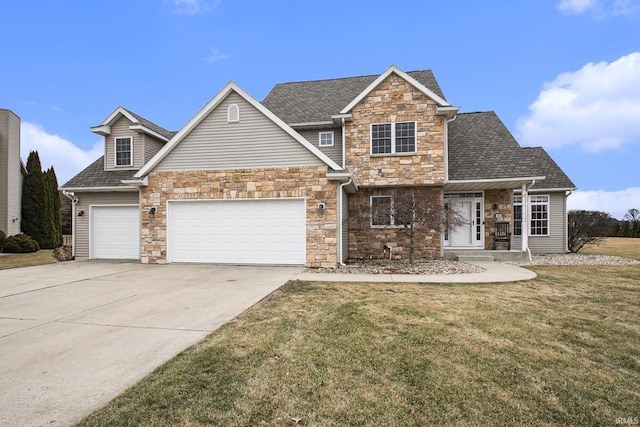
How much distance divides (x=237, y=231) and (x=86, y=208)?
7472mm

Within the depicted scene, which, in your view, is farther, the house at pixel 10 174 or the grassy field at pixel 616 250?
the house at pixel 10 174

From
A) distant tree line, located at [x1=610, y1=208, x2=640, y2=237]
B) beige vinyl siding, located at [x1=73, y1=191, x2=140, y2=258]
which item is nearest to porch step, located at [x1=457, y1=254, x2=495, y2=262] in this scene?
beige vinyl siding, located at [x1=73, y1=191, x2=140, y2=258]

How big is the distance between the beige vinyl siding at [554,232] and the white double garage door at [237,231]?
1210cm

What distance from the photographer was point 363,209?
534 inches

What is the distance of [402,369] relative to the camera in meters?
3.50

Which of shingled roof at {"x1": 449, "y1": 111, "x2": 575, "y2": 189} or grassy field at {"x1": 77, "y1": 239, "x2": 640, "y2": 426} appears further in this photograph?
shingled roof at {"x1": 449, "y1": 111, "x2": 575, "y2": 189}

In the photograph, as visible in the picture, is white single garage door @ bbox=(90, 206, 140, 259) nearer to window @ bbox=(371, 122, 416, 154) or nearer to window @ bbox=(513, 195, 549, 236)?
window @ bbox=(371, 122, 416, 154)

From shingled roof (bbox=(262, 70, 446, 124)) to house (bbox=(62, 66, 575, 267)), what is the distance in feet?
0.40

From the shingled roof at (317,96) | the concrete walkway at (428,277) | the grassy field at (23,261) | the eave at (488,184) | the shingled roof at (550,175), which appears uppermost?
the shingled roof at (317,96)

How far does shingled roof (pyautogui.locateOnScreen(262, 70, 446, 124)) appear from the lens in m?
15.0

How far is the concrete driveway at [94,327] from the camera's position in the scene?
3.05m

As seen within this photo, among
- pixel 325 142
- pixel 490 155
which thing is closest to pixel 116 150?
pixel 325 142

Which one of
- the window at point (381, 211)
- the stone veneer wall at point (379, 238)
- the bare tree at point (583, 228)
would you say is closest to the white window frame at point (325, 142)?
the stone veneer wall at point (379, 238)

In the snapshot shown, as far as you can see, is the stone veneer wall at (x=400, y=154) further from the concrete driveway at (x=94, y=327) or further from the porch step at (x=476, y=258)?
the concrete driveway at (x=94, y=327)
